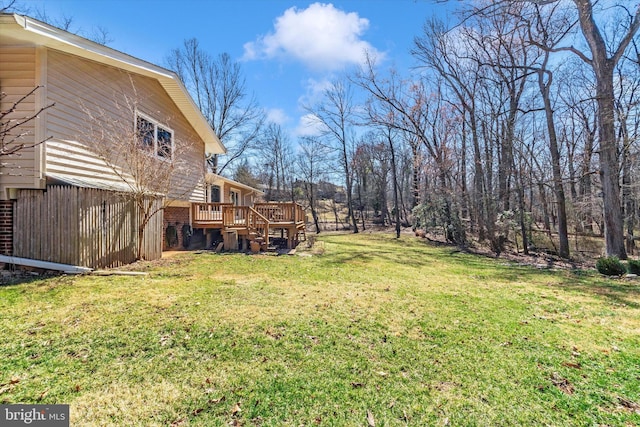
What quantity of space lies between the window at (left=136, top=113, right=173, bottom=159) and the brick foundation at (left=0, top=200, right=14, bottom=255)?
11.0 ft

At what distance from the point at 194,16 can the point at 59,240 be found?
10.6 meters

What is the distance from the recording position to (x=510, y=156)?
15906 millimetres

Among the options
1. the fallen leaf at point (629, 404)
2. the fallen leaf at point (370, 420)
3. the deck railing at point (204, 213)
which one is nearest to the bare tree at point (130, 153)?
the deck railing at point (204, 213)

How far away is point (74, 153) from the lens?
22.5ft

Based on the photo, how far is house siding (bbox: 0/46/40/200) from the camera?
5.94 metres

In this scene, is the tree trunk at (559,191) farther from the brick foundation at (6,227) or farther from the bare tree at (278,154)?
the bare tree at (278,154)

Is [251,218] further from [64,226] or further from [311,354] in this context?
[311,354]

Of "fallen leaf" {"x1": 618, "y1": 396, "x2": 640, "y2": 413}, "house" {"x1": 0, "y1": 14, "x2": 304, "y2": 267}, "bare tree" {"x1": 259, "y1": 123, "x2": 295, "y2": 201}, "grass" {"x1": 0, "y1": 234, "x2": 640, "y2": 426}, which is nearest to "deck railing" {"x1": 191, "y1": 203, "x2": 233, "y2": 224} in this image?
"house" {"x1": 0, "y1": 14, "x2": 304, "y2": 267}

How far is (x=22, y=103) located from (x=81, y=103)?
113 centimetres

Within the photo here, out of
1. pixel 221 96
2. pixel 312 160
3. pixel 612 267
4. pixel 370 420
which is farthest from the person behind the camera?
pixel 312 160

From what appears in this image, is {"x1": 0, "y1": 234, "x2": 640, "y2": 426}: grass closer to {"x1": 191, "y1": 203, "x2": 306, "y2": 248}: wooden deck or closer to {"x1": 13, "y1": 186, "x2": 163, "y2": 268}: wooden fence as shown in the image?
{"x1": 13, "y1": 186, "x2": 163, "y2": 268}: wooden fence

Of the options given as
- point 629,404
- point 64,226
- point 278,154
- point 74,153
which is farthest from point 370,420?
point 278,154

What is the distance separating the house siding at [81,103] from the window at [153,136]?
0.27 m

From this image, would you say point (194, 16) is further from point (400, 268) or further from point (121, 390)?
point (121, 390)
